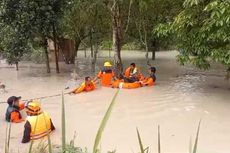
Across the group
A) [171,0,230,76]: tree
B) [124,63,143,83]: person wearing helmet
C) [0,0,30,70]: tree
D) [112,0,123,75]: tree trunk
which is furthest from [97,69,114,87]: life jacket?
[0,0,30,70]: tree

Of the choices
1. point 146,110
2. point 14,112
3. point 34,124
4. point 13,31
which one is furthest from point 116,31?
point 34,124

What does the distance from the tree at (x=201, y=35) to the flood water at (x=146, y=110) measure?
4.16 feet

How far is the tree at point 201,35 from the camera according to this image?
10.3 m

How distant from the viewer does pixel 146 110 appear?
10.8m

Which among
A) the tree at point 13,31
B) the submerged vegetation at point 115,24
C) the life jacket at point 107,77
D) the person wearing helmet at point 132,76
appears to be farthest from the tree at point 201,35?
the tree at point 13,31

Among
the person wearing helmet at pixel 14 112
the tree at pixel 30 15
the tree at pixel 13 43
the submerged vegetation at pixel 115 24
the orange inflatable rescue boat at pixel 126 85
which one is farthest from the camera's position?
the tree at pixel 13 43

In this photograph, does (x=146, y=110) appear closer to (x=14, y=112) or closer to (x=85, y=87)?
(x=85, y=87)

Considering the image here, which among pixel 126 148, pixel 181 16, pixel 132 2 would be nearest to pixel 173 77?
pixel 132 2

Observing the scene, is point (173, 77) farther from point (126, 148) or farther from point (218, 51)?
point (126, 148)

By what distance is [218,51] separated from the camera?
10.8 metres

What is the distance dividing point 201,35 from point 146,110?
246 centimetres

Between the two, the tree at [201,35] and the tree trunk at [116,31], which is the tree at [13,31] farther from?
the tree at [201,35]

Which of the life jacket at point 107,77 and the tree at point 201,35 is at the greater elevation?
the tree at point 201,35

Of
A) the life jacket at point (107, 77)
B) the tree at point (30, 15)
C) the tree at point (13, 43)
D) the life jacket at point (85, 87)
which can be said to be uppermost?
the tree at point (30, 15)
